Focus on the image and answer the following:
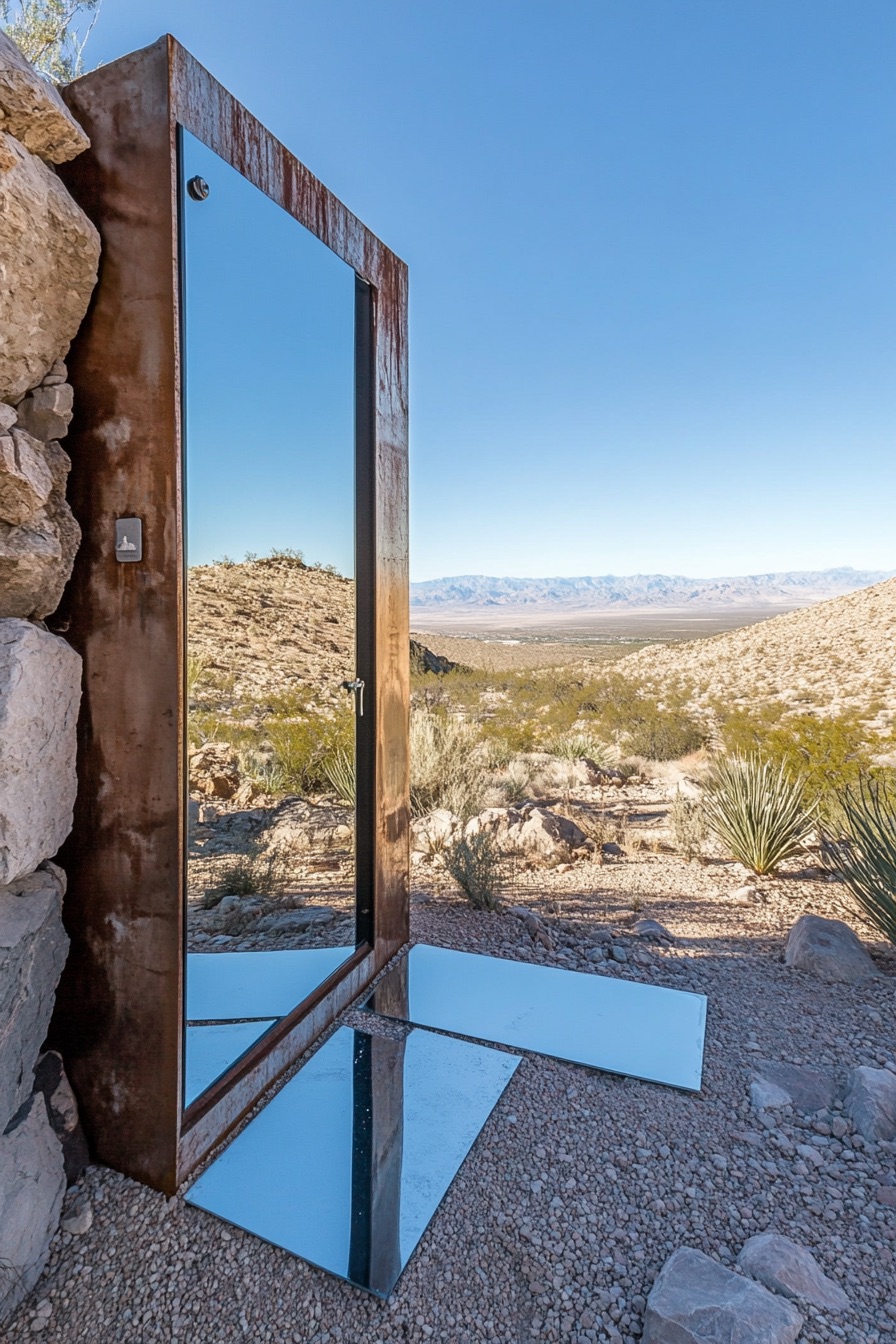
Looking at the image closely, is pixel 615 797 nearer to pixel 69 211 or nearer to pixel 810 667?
pixel 69 211

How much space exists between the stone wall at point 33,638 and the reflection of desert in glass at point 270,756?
0.34 meters

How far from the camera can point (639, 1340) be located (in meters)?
1.43

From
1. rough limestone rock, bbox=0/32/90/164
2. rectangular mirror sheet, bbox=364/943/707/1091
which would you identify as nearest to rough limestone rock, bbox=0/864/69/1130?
rectangular mirror sheet, bbox=364/943/707/1091

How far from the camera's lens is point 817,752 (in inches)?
294

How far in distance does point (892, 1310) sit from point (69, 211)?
3017 mm

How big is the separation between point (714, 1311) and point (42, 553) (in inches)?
82.9

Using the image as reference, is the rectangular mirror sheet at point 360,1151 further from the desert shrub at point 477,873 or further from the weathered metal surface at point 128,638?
the desert shrub at point 477,873

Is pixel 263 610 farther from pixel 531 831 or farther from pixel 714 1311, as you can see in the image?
pixel 531 831

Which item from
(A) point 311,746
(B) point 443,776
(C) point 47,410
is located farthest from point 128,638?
(B) point 443,776

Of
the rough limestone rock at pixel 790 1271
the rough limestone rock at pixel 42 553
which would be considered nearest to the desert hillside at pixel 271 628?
the rough limestone rock at pixel 42 553

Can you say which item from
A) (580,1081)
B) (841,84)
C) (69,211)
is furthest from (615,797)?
(841,84)

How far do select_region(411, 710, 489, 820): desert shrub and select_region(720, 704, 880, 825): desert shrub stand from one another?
2.56 metres

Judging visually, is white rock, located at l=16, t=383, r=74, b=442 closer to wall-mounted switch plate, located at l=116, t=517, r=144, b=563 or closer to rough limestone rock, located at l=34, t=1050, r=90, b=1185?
wall-mounted switch plate, located at l=116, t=517, r=144, b=563

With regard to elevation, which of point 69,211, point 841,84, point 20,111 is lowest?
point 69,211
